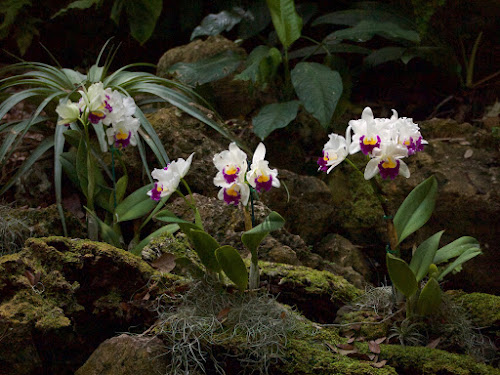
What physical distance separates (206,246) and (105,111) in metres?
0.76

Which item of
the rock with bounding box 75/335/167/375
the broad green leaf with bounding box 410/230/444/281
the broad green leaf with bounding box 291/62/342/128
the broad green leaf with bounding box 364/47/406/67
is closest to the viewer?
the rock with bounding box 75/335/167/375

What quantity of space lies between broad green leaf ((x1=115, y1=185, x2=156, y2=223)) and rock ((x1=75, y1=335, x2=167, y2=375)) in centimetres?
69

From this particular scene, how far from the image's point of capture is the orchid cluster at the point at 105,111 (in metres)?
2.09

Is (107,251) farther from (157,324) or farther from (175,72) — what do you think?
(175,72)

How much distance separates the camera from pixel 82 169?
2277mm

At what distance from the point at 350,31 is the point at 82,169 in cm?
194

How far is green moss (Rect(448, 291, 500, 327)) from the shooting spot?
1885mm

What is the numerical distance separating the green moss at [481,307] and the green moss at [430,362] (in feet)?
0.75

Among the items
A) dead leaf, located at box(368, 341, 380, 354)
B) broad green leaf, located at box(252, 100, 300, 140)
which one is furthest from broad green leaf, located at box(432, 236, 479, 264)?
broad green leaf, located at box(252, 100, 300, 140)

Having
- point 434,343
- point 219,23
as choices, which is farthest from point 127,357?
point 219,23

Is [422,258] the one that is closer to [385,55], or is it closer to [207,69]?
[207,69]

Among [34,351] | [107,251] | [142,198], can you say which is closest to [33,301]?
[34,351]

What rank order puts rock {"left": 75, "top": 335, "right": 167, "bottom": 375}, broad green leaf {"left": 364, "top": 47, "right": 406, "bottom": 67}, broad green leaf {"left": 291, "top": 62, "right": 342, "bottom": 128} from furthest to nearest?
1. broad green leaf {"left": 364, "top": 47, "right": 406, "bottom": 67}
2. broad green leaf {"left": 291, "top": 62, "right": 342, "bottom": 128}
3. rock {"left": 75, "top": 335, "right": 167, "bottom": 375}

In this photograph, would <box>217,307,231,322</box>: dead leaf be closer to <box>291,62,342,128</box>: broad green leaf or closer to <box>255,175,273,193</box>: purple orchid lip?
<box>255,175,273,193</box>: purple orchid lip
